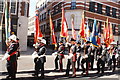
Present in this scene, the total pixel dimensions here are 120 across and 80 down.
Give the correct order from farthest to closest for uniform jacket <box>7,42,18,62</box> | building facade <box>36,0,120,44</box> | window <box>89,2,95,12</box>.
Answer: window <box>89,2,95,12</box> < building facade <box>36,0,120,44</box> < uniform jacket <box>7,42,18,62</box>

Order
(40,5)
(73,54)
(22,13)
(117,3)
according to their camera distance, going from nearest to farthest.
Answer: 1. (73,54)
2. (22,13)
3. (117,3)
4. (40,5)

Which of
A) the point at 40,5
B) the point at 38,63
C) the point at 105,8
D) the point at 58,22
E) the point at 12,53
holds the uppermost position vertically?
the point at 40,5

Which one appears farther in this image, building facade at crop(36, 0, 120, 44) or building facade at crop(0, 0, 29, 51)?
building facade at crop(36, 0, 120, 44)

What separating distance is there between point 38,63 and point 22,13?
14136mm

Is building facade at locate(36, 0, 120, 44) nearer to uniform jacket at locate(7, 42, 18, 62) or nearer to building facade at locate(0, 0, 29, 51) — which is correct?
building facade at locate(0, 0, 29, 51)

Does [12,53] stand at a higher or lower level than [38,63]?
higher

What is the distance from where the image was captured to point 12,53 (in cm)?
573

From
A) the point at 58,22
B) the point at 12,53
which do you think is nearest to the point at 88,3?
the point at 58,22

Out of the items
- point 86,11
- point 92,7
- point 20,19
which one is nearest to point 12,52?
point 20,19

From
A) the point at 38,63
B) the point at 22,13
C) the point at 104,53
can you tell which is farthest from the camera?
the point at 22,13

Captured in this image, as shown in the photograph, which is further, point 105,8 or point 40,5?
point 40,5

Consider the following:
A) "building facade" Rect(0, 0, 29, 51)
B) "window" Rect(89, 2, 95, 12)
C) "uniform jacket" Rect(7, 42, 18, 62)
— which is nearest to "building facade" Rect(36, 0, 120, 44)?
"window" Rect(89, 2, 95, 12)

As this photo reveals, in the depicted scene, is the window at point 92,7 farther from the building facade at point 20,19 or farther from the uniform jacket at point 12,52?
the uniform jacket at point 12,52

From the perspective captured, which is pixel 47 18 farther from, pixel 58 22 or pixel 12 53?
pixel 12 53
